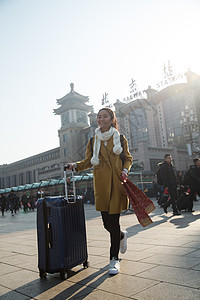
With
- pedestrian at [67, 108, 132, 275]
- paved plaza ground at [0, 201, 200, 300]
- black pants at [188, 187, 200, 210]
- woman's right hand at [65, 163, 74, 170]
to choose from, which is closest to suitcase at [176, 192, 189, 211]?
black pants at [188, 187, 200, 210]

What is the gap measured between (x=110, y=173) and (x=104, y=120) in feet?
2.12

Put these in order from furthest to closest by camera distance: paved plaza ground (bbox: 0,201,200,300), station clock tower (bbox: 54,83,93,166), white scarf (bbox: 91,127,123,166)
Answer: station clock tower (bbox: 54,83,93,166), white scarf (bbox: 91,127,123,166), paved plaza ground (bbox: 0,201,200,300)

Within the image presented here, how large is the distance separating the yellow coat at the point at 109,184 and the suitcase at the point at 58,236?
0.31 m

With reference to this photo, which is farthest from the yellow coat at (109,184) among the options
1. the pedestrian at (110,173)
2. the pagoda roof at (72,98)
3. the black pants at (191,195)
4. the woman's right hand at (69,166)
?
the pagoda roof at (72,98)

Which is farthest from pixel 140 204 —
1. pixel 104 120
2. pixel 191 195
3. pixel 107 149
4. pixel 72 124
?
pixel 72 124

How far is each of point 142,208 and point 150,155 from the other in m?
36.5

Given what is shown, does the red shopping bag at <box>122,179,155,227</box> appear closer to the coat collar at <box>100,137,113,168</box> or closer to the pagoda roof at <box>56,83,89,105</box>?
the coat collar at <box>100,137,113,168</box>

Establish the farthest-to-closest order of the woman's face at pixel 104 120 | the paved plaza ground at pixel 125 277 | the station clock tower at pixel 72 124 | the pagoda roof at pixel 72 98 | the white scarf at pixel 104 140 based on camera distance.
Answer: the pagoda roof at pixel 72 98, the station clock tower at pixel 72 124, the woman's face at pixel 104 120, the white scarf at pixel 104 140, the paved plaza ground at pixel 125 277

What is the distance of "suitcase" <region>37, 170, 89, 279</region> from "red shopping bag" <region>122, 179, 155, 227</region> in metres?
0.59

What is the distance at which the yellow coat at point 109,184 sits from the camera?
113 inches

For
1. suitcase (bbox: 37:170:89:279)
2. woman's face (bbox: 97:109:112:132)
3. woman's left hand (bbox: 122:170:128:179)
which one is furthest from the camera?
woman's face (bbox: 97:109:112:132)

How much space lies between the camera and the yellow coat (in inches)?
113

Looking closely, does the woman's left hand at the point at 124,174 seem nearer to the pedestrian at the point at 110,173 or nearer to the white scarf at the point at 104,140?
Answer: the pedestrian at the point at 110,173

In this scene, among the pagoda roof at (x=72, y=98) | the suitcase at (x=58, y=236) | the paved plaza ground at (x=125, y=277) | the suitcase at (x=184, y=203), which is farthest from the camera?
the pagoda roof at (x=72, y=98)
